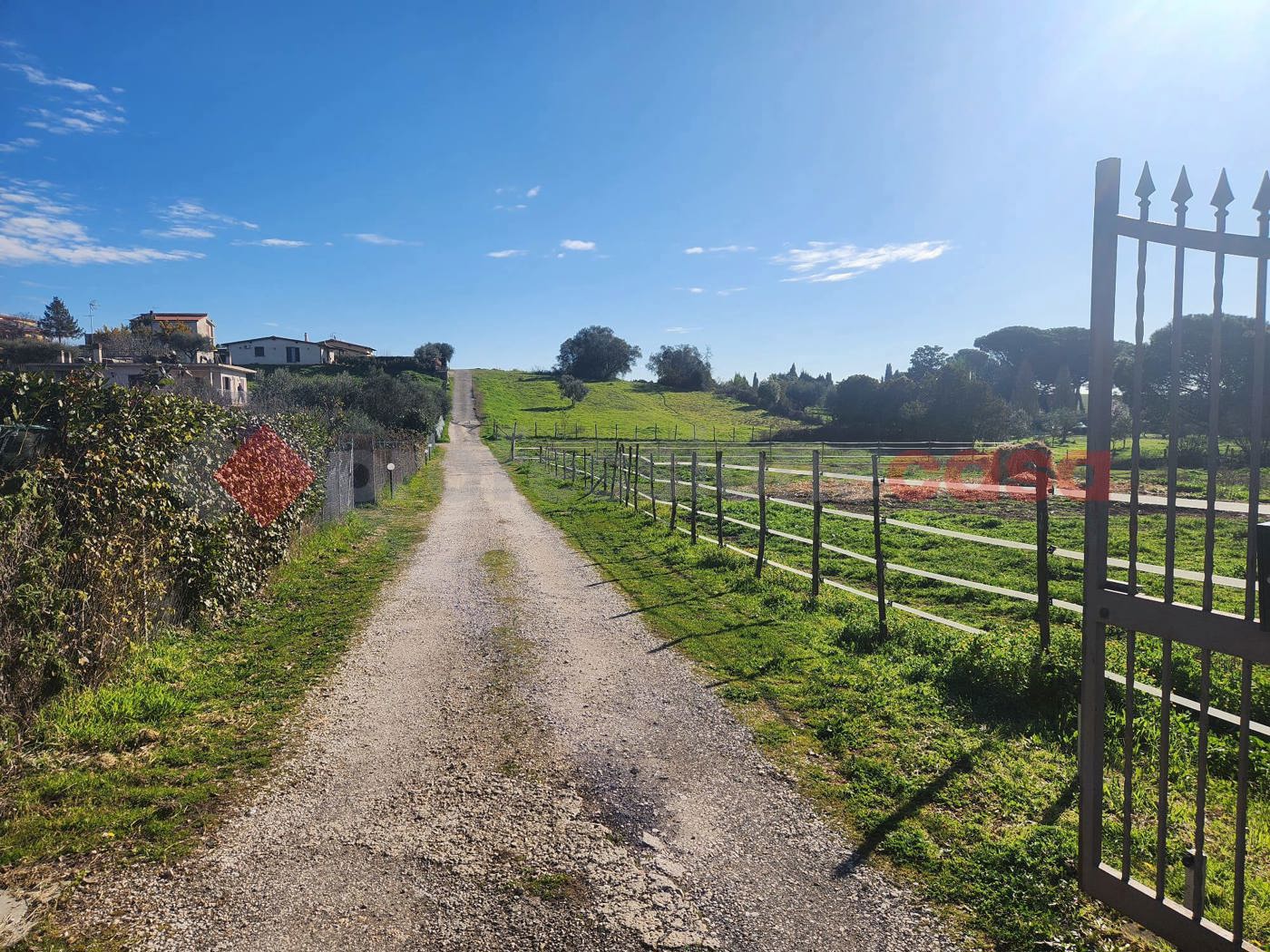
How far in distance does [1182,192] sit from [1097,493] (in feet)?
4.07

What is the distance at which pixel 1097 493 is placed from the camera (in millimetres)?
3188

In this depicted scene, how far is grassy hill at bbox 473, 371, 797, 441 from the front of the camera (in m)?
66.8

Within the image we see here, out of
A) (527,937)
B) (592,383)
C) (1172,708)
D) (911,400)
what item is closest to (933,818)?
(527,937)

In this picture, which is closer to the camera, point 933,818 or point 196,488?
point 933,818

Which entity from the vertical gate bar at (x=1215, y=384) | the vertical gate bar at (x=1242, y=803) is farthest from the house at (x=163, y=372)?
the vertical gate bar at (x=1242, y=803)

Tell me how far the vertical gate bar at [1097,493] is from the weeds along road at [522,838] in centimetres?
86

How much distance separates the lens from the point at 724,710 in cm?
571

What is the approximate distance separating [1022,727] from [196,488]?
8038 millimetres

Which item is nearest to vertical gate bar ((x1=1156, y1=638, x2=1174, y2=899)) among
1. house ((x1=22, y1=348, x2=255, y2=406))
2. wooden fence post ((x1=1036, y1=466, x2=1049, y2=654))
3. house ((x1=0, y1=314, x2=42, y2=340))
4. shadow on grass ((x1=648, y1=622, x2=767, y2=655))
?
wooden fence post ((x1=1036, y1=466, x2=1049, y2=654))

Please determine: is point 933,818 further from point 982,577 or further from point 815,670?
point 982,577

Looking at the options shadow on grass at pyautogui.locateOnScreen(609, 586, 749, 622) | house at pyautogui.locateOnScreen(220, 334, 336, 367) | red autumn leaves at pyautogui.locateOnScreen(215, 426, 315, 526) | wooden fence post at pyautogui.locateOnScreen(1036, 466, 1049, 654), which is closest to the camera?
wooden fence post at pyautogui.locateOnScreen(1036, 466, 1049, 654)

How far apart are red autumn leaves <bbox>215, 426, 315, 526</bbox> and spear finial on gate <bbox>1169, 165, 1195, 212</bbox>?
8959 millimetres

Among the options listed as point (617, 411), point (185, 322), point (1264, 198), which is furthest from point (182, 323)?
point (1264, 198)

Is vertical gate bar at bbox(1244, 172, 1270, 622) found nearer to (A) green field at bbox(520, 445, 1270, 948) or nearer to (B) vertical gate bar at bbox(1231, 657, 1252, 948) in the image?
(B) vertical gate bar at bbox(1231, 657, 1252, 948)
